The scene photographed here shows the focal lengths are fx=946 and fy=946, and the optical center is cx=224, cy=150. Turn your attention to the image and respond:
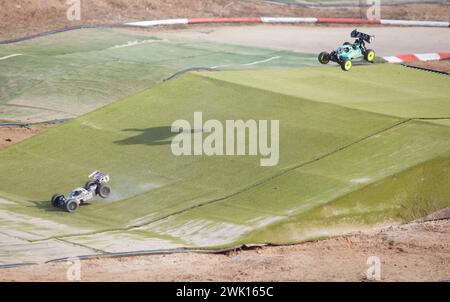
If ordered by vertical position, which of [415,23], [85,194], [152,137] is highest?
[415,23]

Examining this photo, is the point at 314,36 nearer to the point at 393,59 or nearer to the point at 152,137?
the point at 393,59

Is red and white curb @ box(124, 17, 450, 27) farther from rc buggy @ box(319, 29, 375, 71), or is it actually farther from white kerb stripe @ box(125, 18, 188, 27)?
rc buggy @ box(319, 29, 375, 71)

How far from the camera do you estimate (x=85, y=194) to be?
27.8 metres

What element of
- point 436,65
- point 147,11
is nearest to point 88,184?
point 436,65

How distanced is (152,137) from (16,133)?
6.13 metres

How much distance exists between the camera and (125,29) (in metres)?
51.2

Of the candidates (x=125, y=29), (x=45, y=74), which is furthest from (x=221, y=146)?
(x=125, y=29)

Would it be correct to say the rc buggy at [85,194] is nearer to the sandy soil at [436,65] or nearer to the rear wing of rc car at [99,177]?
the rear wing of rc car at [99,177]

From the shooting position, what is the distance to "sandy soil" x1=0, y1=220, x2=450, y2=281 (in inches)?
853

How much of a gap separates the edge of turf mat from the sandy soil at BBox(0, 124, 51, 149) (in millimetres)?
904

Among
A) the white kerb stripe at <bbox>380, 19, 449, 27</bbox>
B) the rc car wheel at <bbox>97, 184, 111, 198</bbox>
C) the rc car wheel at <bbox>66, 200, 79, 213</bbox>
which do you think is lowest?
the rc car wheel at <bbox>66, 200, 79, 213</bbox>

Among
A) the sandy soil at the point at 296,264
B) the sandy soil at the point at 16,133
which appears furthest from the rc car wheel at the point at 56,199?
the sandy soil at the point at 16,133

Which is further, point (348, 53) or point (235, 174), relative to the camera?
point (348, 53)

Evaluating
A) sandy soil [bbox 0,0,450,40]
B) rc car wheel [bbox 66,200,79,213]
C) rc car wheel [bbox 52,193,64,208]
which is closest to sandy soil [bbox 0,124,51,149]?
rc car wheel [bbox 52,193,64,208]
